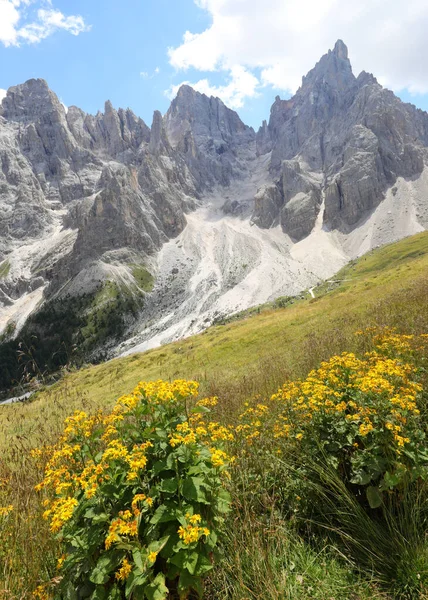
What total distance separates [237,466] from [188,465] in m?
1.70

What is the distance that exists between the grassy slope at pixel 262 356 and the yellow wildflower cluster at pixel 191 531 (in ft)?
18.9

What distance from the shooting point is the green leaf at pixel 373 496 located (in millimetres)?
4152

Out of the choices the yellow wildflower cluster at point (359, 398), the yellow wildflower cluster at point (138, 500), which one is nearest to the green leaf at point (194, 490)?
the yellow wildflower cluster at point (138, 500)

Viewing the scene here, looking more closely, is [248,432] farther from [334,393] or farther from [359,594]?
[359,594]

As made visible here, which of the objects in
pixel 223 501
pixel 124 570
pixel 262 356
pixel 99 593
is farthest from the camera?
pixel 262 356

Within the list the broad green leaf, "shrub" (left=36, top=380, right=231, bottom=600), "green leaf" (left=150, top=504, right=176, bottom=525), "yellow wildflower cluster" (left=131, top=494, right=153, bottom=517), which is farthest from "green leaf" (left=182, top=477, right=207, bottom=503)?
the broad green leaf

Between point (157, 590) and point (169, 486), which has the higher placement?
point (169, 486)

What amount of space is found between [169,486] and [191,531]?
0.56 metres

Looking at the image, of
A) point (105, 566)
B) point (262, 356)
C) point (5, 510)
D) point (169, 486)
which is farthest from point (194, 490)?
point (262, 356)

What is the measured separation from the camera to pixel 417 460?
4.15 meters

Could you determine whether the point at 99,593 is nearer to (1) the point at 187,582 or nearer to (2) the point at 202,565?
(1) the point at 187,582

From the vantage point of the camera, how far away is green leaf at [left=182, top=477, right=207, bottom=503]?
3.55 meters

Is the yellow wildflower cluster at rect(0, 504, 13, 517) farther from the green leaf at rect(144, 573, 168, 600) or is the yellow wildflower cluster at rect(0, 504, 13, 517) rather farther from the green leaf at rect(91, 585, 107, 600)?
the green leaf at rect(144, 573, 168, 600)

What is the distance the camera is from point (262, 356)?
842 inches
